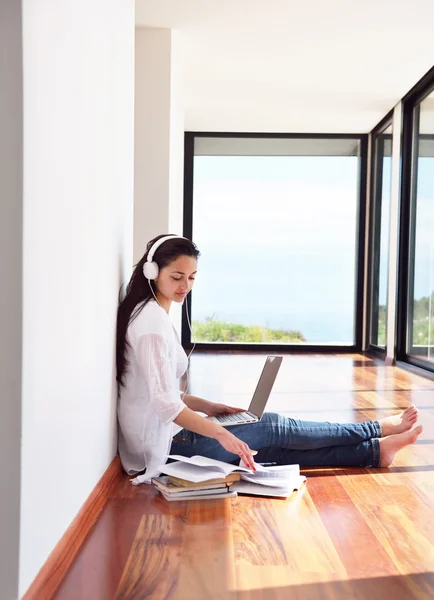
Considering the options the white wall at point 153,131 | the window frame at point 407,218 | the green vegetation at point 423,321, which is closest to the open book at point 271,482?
the white wall at point 153,131

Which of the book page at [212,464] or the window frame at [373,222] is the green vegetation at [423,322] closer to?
the window frame at [373,222]

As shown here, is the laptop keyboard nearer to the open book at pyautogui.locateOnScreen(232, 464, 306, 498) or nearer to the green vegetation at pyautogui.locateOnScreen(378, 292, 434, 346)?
the open book at pyautogui.locateOnScreen(232, 464, 306, 498)

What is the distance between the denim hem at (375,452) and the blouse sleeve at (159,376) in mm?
858

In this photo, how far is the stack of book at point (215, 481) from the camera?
2.19 meters

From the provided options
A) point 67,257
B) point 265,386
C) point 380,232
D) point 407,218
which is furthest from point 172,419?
point 380,232

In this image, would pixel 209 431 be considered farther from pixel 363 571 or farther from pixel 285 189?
pixel 285 189

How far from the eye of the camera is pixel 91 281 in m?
1.93

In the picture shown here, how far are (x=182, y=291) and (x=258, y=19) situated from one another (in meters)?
3.34

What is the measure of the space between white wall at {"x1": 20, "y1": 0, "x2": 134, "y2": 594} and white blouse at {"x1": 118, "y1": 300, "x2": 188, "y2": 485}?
65 mm

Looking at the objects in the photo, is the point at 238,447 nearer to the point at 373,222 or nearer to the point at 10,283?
the point at 10,283

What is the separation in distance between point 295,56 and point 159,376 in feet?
14.3

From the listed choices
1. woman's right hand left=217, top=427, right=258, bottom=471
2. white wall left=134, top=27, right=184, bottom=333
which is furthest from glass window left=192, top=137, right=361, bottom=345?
woman's right hand left=217, top=427, right=258, bottom=471

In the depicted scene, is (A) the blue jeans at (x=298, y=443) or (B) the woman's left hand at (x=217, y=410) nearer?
(A) the blue jeans at (x=298, y=443)

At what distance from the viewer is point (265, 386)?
8.30 feet
